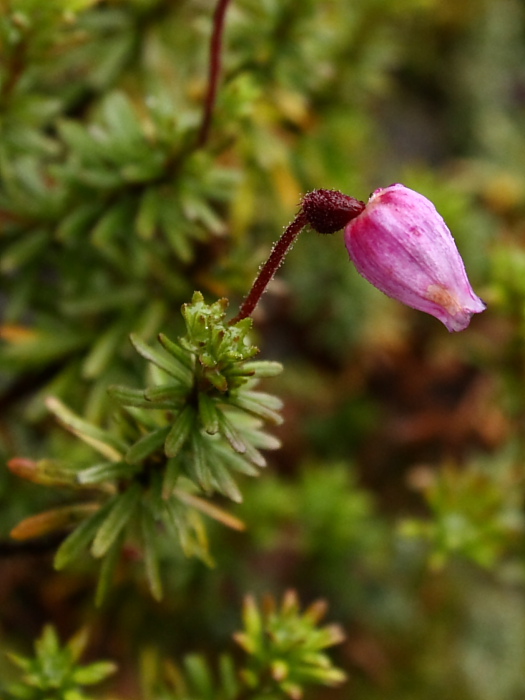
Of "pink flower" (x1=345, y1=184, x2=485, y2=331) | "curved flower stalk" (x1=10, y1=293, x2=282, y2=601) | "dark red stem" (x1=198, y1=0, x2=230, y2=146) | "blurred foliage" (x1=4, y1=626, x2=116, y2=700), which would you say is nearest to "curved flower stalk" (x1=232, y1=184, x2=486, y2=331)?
"pink flower" (x1=345, y1=184, x2=485, y2=331)

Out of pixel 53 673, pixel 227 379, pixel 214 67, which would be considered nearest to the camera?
pixel 227 379

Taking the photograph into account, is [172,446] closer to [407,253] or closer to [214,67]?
[407,253]

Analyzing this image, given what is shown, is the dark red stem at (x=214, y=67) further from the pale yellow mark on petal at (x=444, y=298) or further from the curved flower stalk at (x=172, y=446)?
the pale yellow mark on petal at (x=444, y=298)

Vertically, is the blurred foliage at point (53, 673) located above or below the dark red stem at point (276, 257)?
below

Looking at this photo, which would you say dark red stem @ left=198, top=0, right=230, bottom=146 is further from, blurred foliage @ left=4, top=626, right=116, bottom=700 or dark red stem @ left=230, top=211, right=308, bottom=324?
blurred foliage @ left=4, top=626, right=116, bottom=700

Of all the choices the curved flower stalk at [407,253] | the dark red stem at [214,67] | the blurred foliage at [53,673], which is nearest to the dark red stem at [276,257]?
the curved flower stalk at [407,253]

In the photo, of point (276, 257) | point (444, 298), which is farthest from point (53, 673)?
Answer: point (444, 298)
